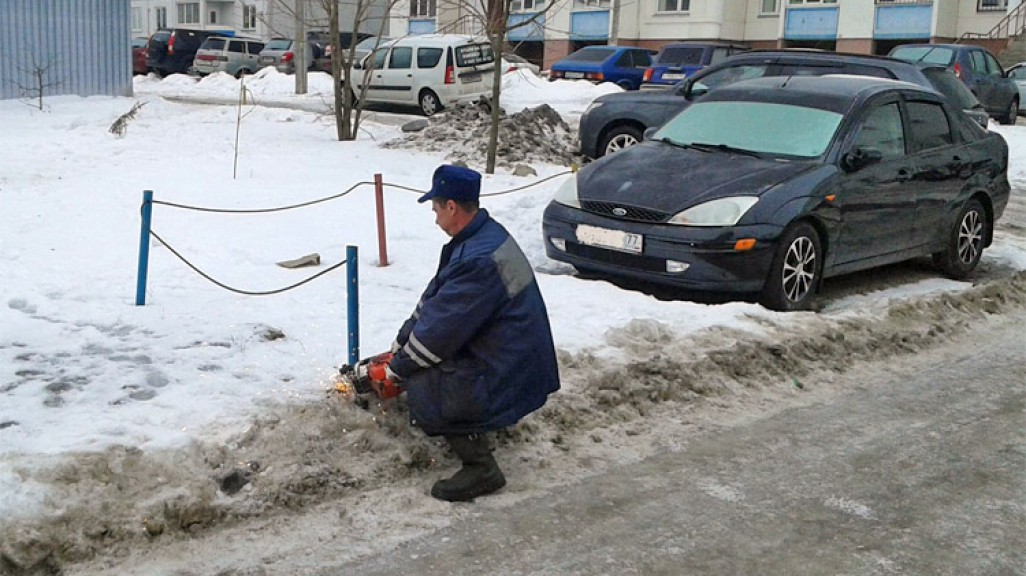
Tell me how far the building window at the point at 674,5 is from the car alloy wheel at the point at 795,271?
36.3m

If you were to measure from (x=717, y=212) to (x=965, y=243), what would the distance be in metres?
3.22

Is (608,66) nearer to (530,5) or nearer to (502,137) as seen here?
(502,137)

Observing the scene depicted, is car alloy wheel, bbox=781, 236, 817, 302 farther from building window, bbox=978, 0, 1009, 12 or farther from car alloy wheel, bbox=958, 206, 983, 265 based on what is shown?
building window, bbox=978, 0, 1009, 12

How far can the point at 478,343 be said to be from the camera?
178 inches

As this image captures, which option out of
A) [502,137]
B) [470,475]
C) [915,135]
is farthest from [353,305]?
[502,137]

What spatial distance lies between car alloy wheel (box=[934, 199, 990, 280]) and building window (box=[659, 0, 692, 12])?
1349 inches

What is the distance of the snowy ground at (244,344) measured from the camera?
4.34m

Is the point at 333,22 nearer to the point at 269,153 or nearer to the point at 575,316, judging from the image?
the point at 269,153

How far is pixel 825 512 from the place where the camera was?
460 centimetres

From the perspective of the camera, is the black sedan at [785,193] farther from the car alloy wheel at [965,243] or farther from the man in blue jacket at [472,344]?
the man in blue jacket at [472,344]

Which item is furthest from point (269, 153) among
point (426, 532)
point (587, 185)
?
point (426, 532)

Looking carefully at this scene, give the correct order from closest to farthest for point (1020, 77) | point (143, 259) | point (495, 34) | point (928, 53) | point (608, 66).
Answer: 1. point (143, 259)
2. point (495, 34)
3. point (928, 53)
4. point (1020, 77)
5. point (608, 66)

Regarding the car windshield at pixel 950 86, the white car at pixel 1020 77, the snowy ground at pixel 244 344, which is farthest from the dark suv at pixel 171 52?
the car windshield at pixel 950 86

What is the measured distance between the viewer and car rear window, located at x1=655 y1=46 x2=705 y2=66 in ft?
79.8
